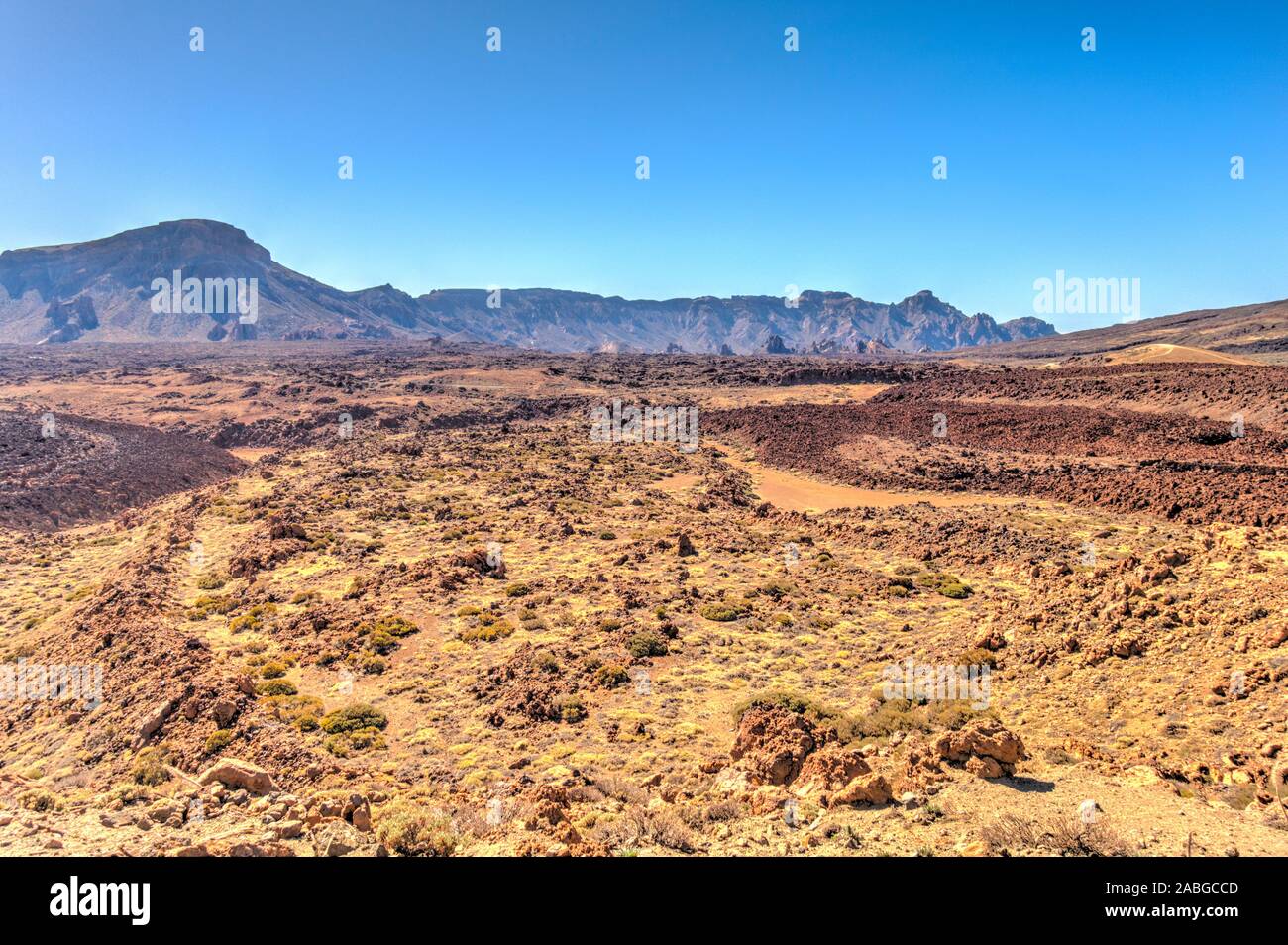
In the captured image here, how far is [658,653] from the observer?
1510 centimetres

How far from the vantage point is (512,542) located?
944 inches

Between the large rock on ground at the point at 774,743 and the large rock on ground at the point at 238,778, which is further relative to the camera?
the large rock on ground at the point at 774,743

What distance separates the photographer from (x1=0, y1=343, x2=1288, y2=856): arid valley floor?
794 centimetres

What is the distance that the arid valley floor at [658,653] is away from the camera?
7.94 meters

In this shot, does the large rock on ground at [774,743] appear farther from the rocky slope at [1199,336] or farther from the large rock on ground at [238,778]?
the rocky slope at [1199,336]

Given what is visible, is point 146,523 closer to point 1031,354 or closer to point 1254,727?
point 1254,727

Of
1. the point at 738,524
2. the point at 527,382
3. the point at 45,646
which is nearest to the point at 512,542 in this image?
the point at 738,524
